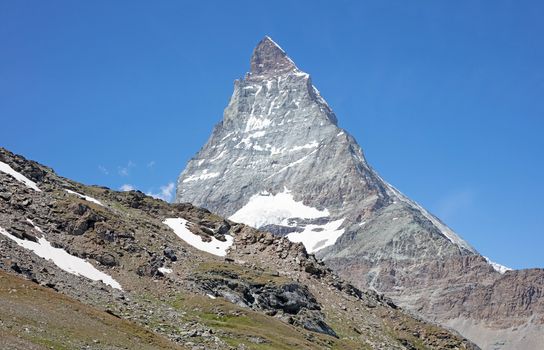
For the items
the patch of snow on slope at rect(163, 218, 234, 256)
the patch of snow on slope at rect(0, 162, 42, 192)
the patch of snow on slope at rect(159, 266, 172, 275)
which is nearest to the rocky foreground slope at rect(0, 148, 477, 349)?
the patch of snow on slope at rect(159, 266, 172, 275)

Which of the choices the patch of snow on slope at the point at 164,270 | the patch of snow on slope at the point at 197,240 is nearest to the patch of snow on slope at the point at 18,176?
the patch of snow on slope at the point at 164,270

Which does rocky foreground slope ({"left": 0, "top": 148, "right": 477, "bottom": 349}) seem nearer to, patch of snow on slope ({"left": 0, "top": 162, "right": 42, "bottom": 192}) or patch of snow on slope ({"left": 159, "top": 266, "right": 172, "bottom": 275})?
patch of snow on slope ({"left": 159, "top": 266, "right": 172, "bottom": 275})

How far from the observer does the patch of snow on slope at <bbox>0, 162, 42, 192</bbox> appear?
123062 mm

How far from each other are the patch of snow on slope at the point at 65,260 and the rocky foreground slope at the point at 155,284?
0.26 m

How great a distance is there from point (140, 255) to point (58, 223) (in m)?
13.2

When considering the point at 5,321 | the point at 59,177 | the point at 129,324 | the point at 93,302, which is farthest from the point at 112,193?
the point at 5,321

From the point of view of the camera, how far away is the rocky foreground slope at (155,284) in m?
64.6

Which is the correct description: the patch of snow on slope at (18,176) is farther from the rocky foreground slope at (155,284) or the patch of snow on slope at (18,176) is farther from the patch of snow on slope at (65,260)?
the patch of snow on slope at (65,260)

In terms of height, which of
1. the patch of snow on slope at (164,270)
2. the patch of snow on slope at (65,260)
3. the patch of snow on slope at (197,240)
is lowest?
the patch of snow on slope at (65,260)

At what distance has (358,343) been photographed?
112m

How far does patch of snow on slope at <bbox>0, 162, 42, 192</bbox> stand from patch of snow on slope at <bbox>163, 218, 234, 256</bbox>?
98.3ft

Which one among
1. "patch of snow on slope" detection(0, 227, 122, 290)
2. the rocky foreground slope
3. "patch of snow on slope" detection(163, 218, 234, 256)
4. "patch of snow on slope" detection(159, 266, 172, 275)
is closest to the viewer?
the rocky foreground slope

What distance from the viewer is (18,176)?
125m

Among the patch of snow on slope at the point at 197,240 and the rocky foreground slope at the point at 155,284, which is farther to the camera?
the patch of snow on slope at the point at 197,240
